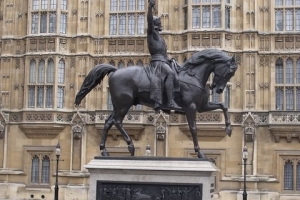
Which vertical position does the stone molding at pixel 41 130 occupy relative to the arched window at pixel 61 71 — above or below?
below

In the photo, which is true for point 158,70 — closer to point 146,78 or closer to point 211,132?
point 146,78

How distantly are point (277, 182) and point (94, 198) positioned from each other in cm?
2215

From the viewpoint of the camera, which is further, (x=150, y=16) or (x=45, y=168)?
(x=45, y=168)

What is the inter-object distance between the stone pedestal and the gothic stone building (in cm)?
2094

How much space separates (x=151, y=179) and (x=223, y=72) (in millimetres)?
2987

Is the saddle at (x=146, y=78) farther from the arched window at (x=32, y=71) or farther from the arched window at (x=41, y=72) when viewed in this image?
the arched window at (x=32, y=71)

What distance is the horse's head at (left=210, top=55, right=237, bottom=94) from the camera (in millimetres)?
13328

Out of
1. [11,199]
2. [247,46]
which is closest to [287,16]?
[247,46]

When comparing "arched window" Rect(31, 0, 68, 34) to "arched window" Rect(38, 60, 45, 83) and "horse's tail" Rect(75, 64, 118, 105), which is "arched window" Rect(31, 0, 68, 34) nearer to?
"arched window" Rect(38, 60, 45, 83)

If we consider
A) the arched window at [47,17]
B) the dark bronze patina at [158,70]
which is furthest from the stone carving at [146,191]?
the arched window at [47,17]

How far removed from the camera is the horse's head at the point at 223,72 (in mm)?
13328

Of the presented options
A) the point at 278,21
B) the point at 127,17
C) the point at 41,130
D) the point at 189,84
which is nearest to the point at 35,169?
the point at 41,130

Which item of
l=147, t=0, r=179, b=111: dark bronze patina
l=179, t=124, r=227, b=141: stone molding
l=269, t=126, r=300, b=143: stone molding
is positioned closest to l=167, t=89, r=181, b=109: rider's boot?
l=147, t=0, r=179, b=111: dark bronze patina

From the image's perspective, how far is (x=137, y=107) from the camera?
35062mm
